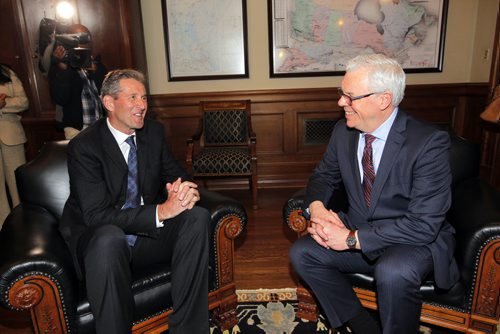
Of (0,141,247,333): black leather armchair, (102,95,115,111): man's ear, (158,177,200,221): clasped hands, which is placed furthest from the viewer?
(102,95,115,111): man's ear

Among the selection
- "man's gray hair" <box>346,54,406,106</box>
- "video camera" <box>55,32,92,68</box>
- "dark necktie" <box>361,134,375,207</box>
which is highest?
"video camera" <box>55,32,92,68</box>

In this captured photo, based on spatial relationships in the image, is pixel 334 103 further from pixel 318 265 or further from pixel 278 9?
pixel 318 265

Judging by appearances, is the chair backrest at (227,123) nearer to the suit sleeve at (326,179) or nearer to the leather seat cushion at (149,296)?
the suit sleeve at (326,179)

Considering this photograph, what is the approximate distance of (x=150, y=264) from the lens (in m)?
1.83

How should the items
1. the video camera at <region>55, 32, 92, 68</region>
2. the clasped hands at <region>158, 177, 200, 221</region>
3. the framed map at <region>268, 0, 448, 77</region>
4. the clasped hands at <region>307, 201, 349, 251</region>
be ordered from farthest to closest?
the framed map at <region>268, 0, 448, 77</region>, the video camera at <region>55, 32, 92, 68</region>, the clasped hands at <region>158, 177, 200, 221</region>, the clasped hands at <region>307, 201, 349, 251</region>

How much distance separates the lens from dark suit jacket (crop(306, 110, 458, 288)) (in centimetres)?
156

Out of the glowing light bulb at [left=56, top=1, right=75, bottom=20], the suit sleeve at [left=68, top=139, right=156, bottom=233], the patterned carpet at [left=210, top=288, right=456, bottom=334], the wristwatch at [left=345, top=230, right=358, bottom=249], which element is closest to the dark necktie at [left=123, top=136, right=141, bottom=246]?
the suit sleeve at [left=68, top=139, right=156, bottom=233]

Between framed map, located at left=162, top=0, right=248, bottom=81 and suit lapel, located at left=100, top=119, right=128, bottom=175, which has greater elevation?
framed map, located at left=162, top=0, right=248, bottom=81

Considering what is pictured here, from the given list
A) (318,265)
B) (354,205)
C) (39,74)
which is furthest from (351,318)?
(39,74)

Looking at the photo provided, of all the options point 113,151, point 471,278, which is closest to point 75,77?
point 113,151

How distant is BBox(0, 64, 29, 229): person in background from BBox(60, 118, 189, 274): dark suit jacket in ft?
6.11

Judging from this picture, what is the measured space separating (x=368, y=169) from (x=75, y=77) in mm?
2661

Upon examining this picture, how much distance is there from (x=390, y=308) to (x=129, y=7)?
356cm

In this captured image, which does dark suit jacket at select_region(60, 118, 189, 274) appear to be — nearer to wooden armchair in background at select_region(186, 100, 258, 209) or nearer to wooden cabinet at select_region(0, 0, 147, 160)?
wooden armchair in background at select_region(186, 100, 258, 209)
